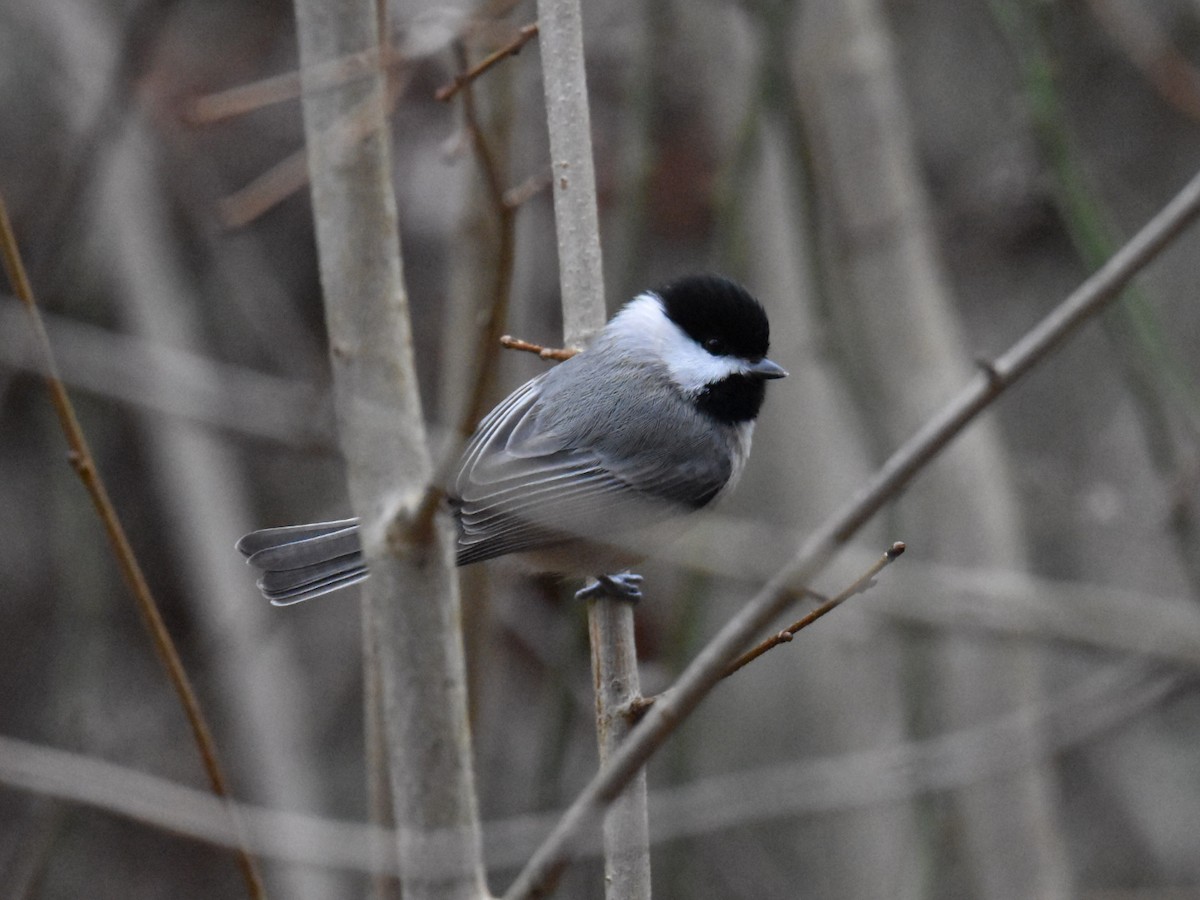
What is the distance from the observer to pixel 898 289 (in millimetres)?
3500

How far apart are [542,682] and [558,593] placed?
43cm

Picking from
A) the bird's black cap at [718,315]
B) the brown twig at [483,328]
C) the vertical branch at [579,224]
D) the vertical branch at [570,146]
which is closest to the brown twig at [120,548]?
the brown twig at [483,328]

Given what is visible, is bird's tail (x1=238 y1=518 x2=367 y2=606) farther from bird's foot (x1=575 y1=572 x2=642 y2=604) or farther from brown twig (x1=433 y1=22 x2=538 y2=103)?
brown twig (x1=433 y1=22 x2=538 y2=103)

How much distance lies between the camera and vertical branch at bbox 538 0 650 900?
2000 millimetres

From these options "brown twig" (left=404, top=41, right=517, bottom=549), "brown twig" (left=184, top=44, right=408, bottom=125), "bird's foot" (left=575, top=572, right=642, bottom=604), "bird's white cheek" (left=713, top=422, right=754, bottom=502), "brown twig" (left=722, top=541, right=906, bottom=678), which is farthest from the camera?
"bird's white cheek" (left=713, top=422, right=754, bottom=502)

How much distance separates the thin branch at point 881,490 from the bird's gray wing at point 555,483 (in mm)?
1370

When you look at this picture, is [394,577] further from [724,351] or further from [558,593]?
[558,593]

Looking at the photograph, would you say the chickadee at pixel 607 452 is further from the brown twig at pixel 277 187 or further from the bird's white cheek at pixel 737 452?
the brown twig at pixel 277 187

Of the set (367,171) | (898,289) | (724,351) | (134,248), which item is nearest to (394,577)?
(367,171)

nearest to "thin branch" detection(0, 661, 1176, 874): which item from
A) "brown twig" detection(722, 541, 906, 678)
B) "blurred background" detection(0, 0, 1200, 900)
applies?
"blurred background" detection(0, 0, 1200, 900)

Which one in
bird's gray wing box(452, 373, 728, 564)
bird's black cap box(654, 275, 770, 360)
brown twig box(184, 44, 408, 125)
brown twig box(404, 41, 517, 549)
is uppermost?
bird's black cap box(654, 275, 770, 360)

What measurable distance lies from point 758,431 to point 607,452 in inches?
60.0

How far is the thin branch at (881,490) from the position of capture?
39.3 inches

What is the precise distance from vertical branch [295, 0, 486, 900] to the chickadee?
2.53ft
